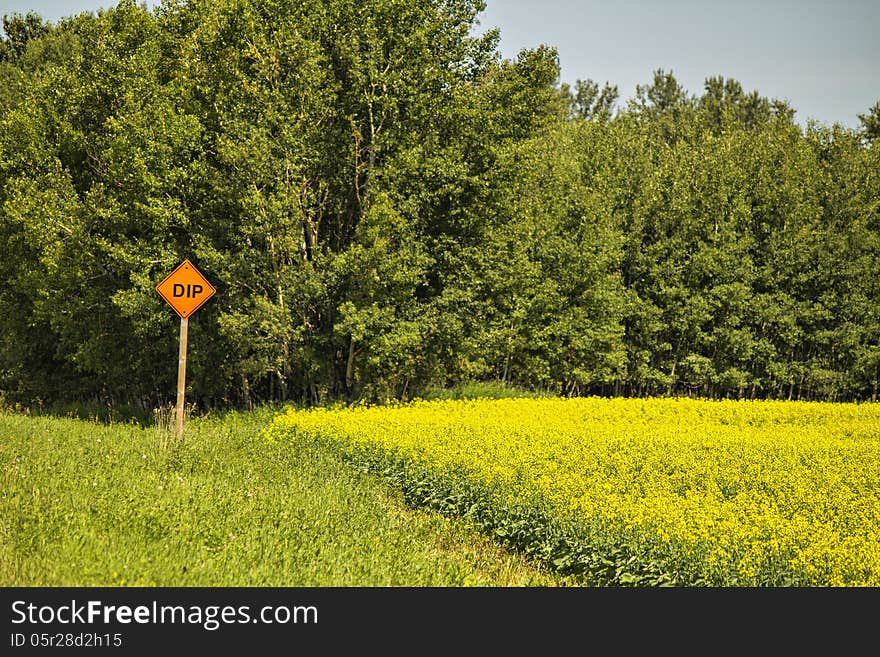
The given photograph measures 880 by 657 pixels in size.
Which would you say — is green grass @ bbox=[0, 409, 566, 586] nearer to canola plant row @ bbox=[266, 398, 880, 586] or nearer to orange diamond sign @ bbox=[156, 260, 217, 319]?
canola plant row @ bbox=[266, 398, 880, 586]

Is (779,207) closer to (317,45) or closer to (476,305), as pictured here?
(476,305)

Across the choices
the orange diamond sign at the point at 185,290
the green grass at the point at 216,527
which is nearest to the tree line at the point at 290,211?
the orange diamond sign at the point at 185,290

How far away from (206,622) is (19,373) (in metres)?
27.6

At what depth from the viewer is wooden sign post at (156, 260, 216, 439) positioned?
15.1 meters

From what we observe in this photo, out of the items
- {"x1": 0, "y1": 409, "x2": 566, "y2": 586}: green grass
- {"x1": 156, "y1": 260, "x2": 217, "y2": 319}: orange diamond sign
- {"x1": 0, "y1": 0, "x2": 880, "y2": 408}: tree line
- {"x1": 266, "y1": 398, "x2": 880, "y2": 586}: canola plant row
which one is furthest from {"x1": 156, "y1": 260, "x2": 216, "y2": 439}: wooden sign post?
{"x1": 0, "y1": 0, "x2": 880, "y2": 408}: tree line

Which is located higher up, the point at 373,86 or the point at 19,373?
the point at 373,86

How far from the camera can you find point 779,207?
34594 mm

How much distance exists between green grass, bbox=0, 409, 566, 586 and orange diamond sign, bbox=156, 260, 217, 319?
2.77 meters

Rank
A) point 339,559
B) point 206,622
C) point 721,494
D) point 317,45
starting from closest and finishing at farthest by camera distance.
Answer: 1. point 206,622
2. point 339,559
3. point 721,494
4. point 317,45

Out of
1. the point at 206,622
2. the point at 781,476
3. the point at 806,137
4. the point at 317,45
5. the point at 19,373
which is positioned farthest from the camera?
the point at 806,137

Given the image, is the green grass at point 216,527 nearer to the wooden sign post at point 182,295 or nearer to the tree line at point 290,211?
the wooden sign post at point 182,295

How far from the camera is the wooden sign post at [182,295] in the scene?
1512 centimetres

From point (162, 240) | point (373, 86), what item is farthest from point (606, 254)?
point (162, 240)

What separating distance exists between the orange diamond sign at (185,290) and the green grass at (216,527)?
277cm
